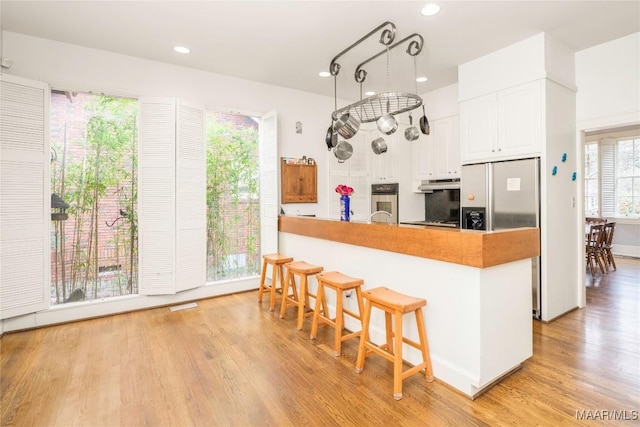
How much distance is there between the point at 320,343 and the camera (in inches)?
110

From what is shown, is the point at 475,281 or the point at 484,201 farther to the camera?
the point at 484,201

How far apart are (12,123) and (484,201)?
199 inches

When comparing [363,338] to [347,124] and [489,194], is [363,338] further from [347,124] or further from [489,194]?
[489,194]

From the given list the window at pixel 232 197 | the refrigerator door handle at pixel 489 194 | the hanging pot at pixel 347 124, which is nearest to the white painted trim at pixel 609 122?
the refrigerator door handle at pixel 489 194

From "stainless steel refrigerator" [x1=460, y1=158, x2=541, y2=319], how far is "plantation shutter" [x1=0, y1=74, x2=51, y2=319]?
4762 mm

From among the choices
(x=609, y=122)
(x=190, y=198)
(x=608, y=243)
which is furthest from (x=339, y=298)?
(x=608, y=243)

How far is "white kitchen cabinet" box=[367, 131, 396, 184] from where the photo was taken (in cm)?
524

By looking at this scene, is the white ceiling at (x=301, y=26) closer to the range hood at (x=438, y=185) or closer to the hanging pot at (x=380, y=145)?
the hanging pot at (x=380, y=145)

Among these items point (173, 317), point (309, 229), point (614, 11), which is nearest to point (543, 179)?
point (614, 11)

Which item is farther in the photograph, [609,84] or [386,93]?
[609,84]

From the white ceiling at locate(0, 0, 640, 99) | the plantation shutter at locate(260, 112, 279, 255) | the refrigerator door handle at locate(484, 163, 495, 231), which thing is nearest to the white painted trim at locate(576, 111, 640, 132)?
the white ceiling at locate(0, 0, 640, 99)

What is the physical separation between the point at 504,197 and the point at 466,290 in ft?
6.67

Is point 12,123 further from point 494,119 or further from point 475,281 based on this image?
point 494,119

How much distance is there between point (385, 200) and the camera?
5.27 m
